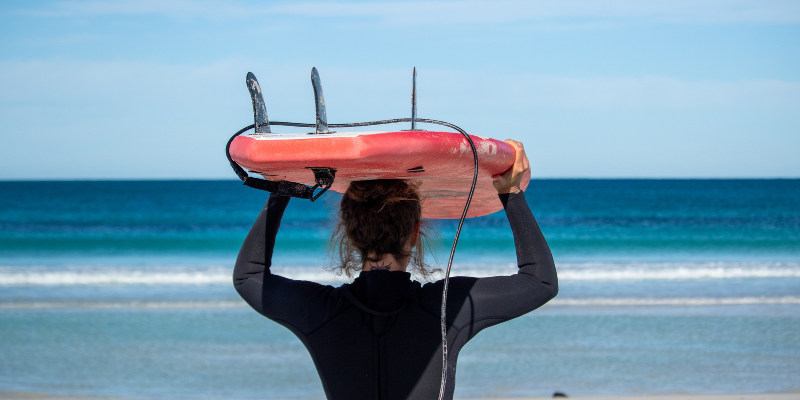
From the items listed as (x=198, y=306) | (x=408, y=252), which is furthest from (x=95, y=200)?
(x=408, y=252)

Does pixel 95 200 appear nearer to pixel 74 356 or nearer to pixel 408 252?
pixel 74 356

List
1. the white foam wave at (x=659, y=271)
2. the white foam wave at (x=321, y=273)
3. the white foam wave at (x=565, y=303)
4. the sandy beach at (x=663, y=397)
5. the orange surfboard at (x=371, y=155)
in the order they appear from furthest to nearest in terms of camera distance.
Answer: the white foam wave at (x=659, y=271) < the white foam wave at (x=321, y=273) < the white foam wave at (x=565, y=303) < the sandy beach at (x=663, y=397) < the orange surfboard at (x=371, y=155)

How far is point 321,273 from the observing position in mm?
11562

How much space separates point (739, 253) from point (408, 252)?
16465 mm

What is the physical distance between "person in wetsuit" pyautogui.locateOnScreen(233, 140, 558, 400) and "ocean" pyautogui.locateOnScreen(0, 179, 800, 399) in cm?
31

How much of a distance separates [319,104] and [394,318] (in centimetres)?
61

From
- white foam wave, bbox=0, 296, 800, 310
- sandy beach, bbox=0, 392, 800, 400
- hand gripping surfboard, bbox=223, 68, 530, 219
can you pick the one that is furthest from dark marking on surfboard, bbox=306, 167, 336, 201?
white foam wave, bbox=0, 296, 800, 310

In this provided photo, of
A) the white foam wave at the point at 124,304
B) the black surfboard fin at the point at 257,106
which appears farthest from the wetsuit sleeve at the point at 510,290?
the white foam wave at the point at 124,304

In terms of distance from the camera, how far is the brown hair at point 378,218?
1562 mm

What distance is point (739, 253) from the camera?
50.6ft

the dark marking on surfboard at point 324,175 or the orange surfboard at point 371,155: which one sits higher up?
the orange surfboard at point 371,155

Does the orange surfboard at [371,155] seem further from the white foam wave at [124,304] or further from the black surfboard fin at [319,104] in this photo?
the white foam wave at [124,304]

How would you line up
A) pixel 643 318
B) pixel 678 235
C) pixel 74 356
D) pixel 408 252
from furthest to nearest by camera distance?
pixel 678 235 → pixel 643 318 → pixel 74 356 → pixel 408 252

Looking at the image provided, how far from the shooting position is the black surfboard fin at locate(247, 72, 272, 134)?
1.64m
